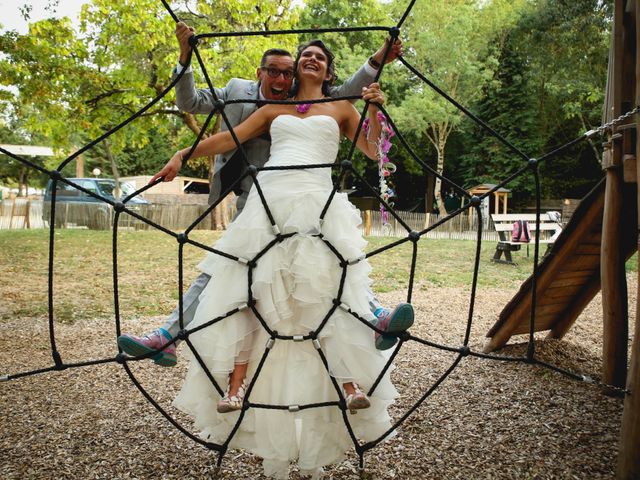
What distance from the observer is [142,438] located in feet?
8.05

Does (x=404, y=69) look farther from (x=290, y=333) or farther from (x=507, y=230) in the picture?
(x=290, y=333)

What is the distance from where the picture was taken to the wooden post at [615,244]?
7.84 ft

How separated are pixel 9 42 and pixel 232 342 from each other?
759 cm

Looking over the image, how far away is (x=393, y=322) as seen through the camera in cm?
173

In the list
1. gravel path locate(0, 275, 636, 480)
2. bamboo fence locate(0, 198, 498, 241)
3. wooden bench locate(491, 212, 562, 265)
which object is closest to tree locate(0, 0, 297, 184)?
bamboo fence locate(0, 198, 498, 241)

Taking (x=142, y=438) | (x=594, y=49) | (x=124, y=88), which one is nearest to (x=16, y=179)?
(x=124, y=88)

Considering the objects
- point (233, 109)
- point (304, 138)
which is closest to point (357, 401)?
point (304, 138)

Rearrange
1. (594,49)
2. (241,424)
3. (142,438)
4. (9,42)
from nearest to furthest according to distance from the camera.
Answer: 1. (241,424)
2. (142,438)
3. (9,42)
4. (594,49)

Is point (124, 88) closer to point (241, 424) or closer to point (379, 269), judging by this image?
point (379, 269)

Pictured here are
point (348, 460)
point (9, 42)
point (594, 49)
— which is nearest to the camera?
point (348, 460)

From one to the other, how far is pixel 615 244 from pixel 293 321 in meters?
1.71

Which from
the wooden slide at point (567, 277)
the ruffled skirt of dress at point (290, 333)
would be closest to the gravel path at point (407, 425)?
the wooden slide at point (567, 277)

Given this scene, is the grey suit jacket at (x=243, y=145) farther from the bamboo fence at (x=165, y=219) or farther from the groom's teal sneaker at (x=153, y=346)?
the bamboo fence at (x=165, y=219)

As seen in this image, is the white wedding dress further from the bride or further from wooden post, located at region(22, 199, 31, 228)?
wooden post, located at region(22, 199, 31, 228)
